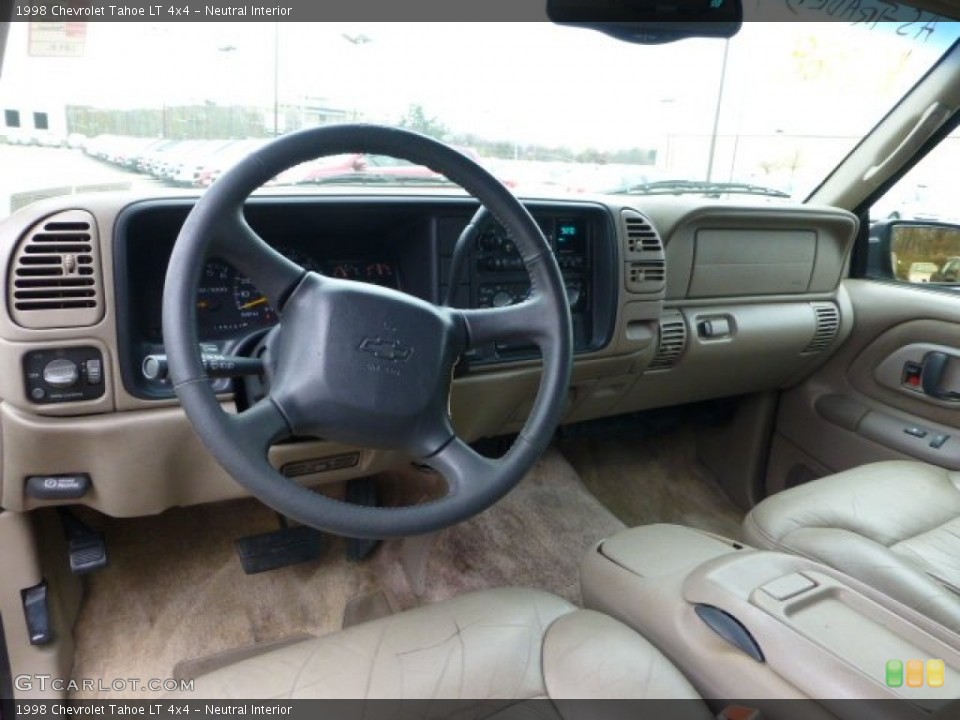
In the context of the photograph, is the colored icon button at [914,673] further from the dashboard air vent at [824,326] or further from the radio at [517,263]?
the dashboard air vent at [824,326]

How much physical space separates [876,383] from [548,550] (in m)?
1.44

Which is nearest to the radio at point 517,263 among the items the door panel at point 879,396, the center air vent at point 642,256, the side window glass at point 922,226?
the center air vent at point 642,256

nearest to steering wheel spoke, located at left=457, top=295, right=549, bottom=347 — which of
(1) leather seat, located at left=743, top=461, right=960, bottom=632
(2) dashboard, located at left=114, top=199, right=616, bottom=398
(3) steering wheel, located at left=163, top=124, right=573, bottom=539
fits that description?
(3) steering wheel, located at left=163, top=124, right=573, bottom=539

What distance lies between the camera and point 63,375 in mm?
1271

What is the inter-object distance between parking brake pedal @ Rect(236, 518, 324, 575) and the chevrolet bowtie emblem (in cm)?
104

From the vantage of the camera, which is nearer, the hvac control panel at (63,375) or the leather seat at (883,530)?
the hvac control panel at (63,375)

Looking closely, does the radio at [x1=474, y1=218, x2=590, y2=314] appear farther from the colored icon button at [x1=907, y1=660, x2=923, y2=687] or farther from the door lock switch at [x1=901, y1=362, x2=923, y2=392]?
the door lock switch at [x1=901, y1=362, x2=923, y2=392]

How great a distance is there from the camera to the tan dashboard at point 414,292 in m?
1.26

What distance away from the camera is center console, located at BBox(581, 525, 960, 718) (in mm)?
1036

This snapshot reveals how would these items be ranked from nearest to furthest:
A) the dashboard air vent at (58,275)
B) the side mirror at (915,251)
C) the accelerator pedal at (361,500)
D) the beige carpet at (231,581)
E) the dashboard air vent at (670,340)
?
the dashboard air vent at (58,275) < the beige carpet at (231,581) < the accelerator pedal at (361,500) < the dashboard air vent at (670,340) < the side mirror at (915,251)

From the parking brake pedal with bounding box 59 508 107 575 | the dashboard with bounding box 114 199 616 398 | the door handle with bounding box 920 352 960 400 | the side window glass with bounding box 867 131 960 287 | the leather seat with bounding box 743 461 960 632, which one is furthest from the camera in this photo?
the side window glass with bounding box 867 131 960 287

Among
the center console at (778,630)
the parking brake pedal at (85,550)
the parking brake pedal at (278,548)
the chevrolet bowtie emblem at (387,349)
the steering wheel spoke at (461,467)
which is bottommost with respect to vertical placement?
the parking brake pedal at (278,548)

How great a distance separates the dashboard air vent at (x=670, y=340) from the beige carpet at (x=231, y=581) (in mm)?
675

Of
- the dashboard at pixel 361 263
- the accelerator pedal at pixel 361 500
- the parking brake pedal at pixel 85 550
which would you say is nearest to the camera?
the dashboard at pixel 361 263
